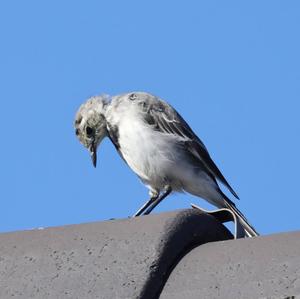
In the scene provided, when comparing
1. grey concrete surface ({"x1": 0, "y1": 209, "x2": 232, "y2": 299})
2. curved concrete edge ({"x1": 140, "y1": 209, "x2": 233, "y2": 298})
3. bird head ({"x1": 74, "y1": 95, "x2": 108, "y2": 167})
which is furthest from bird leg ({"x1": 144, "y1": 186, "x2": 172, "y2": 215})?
grey concrete surface ({"x1": 0, "y1": 209, "x2": 232, "y2": 299})

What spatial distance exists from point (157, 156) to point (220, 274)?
17.8 ft

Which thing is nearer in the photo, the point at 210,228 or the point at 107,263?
the point at 107,263

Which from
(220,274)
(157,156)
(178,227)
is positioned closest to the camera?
(220,274)

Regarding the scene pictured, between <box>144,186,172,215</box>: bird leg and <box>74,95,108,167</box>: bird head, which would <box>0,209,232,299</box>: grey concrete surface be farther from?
<box>74,95,108,167</box>: bird head

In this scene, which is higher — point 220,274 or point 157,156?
point 220,274

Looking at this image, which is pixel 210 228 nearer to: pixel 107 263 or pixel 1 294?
pixel 107 263

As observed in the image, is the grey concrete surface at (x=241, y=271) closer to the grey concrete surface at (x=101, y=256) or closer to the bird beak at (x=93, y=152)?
the grey concrete surface at (x=101, y=256)

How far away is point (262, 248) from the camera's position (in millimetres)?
4348

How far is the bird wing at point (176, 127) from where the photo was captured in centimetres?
991

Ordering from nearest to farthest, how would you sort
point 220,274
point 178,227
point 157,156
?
point 220,274
point 178,227
point 157,156

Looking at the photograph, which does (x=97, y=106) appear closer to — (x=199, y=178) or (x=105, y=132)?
(x=105, y=132)

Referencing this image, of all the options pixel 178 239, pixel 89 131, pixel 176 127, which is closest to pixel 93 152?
pixel 89 131

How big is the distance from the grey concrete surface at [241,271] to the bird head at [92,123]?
5.60 metres

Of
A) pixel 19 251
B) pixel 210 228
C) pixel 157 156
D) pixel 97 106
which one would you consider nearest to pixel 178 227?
pixel 210 228
